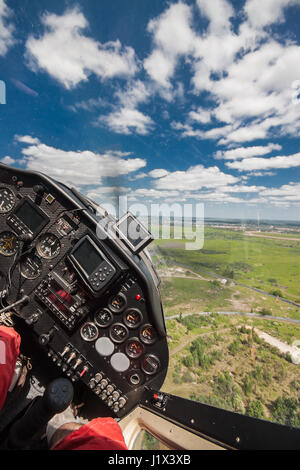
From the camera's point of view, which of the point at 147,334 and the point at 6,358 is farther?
the point at 147,334

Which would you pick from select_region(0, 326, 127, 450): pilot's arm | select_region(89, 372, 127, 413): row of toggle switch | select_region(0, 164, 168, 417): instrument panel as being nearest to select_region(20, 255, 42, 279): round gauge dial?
select_region(0, 164, 168, 417): instrument panel

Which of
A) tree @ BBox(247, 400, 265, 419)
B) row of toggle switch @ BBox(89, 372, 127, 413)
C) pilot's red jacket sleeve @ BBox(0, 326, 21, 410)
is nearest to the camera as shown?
pilot's red jacket sleeve @ BBox(0, 326, 21, 410)

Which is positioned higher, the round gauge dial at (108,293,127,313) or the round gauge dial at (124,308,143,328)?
the round gauge dial at (108,293,127,313)

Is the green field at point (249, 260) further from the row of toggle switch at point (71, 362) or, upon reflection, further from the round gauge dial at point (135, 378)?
the row of toggle switch at point (71, 362)

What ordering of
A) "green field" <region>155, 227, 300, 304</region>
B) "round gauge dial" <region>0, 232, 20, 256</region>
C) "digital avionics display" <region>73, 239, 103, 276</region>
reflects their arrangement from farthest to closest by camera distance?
"green field" <region>155, 227, 300, 304</region>, "round gauge dial" <region>0, 232, 20, 256</region>, "digital avionics display" <region>73, 239, 103, 276</region>

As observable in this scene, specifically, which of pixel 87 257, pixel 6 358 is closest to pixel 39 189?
pixel 87 257

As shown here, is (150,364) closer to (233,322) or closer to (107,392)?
(107,392)

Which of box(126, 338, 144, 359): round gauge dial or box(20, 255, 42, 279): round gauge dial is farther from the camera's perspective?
box(20, 255, 42, 279): round gauge dial

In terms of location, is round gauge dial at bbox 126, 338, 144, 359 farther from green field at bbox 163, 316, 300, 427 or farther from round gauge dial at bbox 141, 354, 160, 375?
green field at bbox 163, 316, 300, 427
